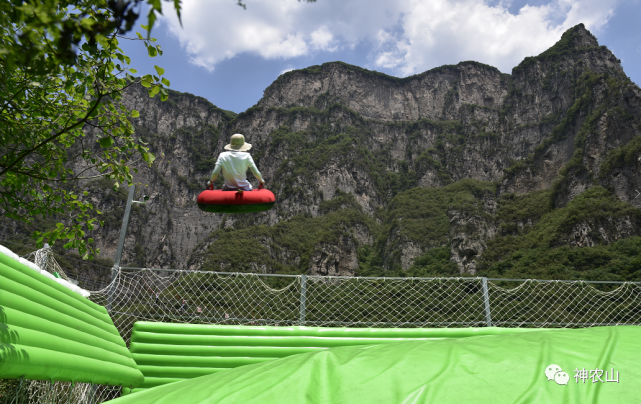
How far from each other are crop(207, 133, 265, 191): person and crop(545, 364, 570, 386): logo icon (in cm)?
286

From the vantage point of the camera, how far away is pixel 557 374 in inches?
63.5

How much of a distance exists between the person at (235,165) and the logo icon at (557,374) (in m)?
2.86

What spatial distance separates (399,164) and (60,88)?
72.9 meters

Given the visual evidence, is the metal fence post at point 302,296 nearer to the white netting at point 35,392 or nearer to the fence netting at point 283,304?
the fence netting at point 283,304

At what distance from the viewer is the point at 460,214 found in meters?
43.5

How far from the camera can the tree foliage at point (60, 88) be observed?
2.85ft

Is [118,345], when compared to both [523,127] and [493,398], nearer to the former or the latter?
[493,398]

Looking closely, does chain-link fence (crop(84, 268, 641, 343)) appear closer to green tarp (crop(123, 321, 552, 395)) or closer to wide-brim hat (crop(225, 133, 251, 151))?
green tarp (crop(123, 321, 552, 395))

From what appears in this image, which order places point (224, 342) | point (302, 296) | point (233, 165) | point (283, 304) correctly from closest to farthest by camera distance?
1. point (224, 342)
2. point (302, 296)
3. point (233, 165)
4. point (283, 304)

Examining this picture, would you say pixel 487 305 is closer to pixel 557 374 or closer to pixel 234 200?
pixel 557 374

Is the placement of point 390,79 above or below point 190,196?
above

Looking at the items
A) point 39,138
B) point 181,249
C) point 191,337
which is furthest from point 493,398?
point 181,249

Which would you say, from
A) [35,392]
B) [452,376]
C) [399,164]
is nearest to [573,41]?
[399,164]

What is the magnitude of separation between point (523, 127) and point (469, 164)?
10247 millimetres
